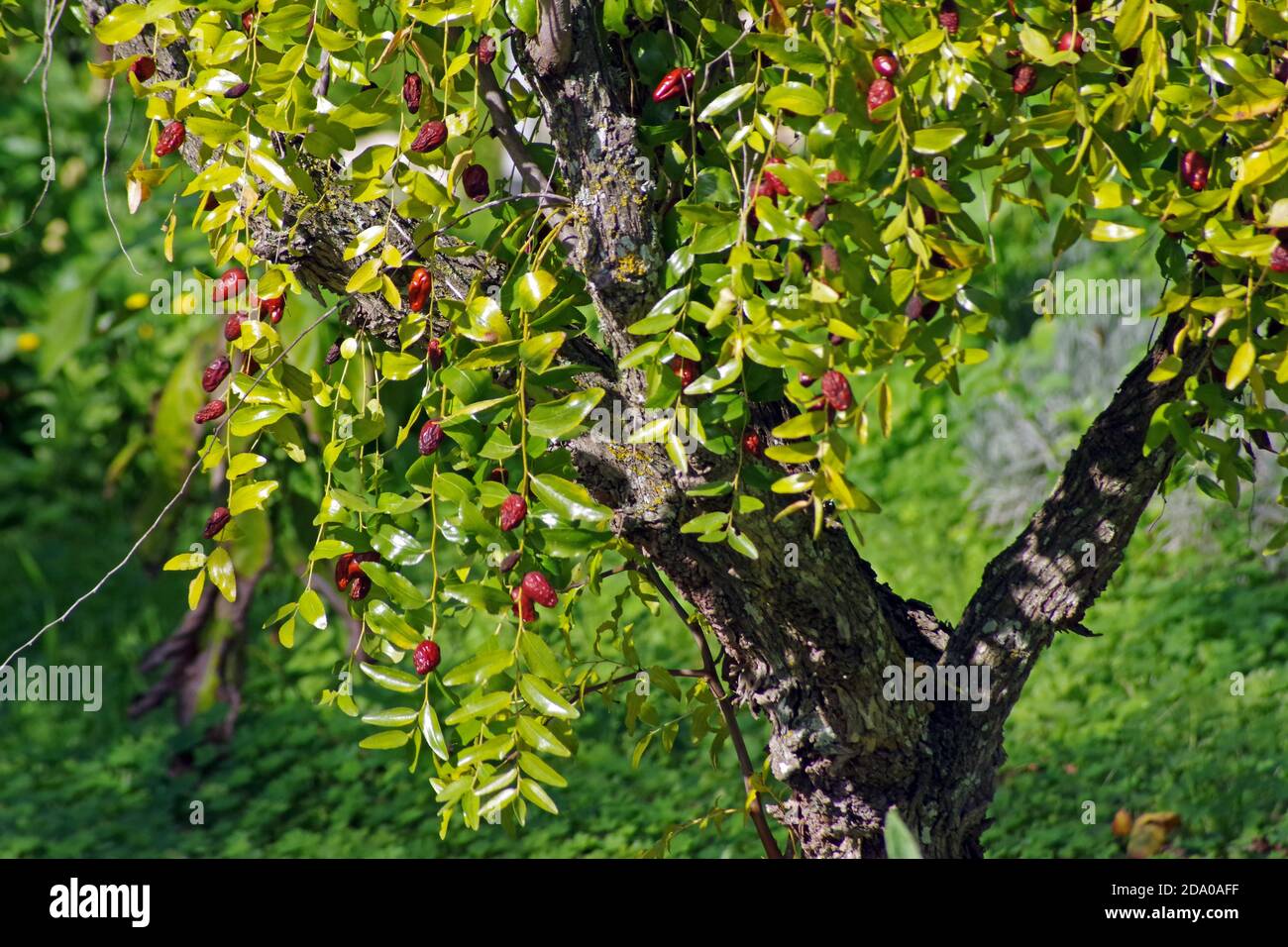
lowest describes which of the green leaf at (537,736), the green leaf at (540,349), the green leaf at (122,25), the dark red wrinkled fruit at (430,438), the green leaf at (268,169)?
the green leaf at (537,736)

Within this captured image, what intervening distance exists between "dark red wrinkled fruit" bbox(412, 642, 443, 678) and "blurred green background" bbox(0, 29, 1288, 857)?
1291 millimetres

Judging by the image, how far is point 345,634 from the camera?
14.1 ft

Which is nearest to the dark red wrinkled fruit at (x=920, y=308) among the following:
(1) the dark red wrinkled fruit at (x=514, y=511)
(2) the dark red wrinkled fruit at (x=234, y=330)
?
(1) the dark red wrinkled fruit at (x=514, y=511)

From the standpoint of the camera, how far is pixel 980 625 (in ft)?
6.41

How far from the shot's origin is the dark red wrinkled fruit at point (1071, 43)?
133 cm

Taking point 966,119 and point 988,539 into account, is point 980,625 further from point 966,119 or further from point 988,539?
point 988,539

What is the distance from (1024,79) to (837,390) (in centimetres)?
40

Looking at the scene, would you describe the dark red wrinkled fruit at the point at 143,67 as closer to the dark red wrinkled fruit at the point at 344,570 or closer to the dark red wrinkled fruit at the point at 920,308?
the dark red wrinkled fruit at the point at 344,570

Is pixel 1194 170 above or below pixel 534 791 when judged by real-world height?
above

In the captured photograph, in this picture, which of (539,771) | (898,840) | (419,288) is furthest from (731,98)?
(898,840)

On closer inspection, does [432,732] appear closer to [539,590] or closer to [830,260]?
[539,590]

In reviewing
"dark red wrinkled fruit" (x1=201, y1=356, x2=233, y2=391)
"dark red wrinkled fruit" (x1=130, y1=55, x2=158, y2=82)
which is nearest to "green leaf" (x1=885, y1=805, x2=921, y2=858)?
"dark red wrinkled fruit" (x1=201, y1=356, x2=233, y2=391)

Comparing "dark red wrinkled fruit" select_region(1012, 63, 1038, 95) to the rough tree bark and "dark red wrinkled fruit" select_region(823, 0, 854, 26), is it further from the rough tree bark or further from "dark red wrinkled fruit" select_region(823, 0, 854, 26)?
the rough tree bark

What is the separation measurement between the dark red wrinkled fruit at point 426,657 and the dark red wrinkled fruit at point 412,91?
646mm
